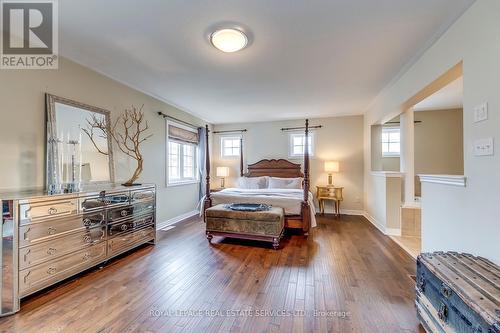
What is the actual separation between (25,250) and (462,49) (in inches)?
163

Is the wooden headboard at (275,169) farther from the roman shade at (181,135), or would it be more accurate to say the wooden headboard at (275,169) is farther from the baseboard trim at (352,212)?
the roman shade at (181,135)

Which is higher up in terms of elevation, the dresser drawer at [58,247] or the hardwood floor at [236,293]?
the dresser drawer at [58,247]

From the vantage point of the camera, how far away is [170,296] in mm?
2049

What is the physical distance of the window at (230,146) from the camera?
6.49m

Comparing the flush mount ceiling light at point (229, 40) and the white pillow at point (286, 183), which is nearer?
the flush mount ceiling light at point (229, 40)

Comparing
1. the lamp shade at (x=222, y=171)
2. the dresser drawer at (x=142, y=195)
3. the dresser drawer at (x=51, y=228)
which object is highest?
the lamp shade at (x=222, y=171)

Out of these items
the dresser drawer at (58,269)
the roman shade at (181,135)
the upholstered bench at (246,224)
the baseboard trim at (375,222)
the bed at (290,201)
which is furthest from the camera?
the roman shade at (181,135)

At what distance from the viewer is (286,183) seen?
5.27m

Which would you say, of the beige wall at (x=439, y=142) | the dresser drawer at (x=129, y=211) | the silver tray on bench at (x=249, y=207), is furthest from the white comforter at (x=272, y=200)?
the beige wall at (x=439, y=142)

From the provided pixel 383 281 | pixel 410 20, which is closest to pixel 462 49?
pixel 410 20

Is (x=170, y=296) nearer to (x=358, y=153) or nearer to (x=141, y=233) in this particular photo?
(x=141, y=233)

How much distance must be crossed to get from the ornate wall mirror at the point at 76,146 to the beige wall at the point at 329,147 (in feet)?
12.3

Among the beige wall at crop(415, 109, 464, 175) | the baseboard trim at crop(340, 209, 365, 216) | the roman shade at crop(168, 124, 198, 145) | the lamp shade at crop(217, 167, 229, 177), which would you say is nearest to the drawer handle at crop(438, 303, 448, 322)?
the baseboard trim at crop(340, 209, 365, 216)

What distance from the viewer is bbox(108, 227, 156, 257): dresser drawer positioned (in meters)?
2.73
